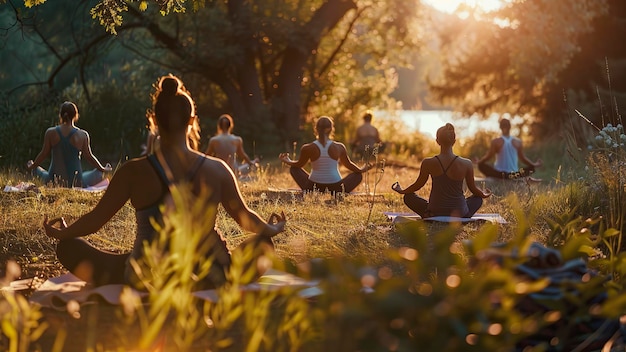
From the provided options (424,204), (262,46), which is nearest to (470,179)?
(424,204)

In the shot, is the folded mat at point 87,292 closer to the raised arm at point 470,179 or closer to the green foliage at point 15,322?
the green foliage at point 15,322

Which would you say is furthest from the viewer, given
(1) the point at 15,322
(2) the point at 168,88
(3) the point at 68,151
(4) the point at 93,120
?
(4) the point at 93,120

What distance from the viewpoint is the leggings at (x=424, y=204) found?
9.86m

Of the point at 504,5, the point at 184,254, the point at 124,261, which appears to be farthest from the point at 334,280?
the point at 504,5

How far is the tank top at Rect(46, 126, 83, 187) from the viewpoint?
12805 millimetres

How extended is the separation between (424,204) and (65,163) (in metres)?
5.56

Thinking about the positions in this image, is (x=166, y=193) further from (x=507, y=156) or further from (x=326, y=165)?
(x=507, y=156)

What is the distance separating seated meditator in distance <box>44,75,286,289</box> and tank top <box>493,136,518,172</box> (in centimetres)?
1037

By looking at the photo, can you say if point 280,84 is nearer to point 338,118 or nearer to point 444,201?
point 338,118

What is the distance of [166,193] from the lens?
546 cm

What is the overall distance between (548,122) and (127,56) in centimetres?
1803

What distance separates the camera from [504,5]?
78.4ft

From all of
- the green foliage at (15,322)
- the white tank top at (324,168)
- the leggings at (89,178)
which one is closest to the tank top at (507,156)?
the white tank top at (324,168)

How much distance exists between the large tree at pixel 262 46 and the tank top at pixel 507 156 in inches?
283
